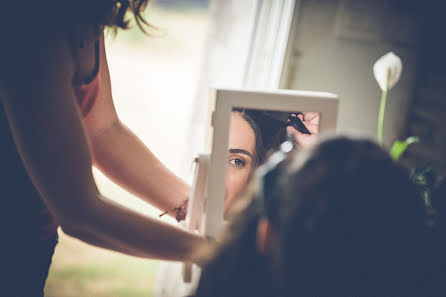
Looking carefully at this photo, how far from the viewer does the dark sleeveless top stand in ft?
2.01

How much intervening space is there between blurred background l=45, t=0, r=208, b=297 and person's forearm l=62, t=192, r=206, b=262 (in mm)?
438

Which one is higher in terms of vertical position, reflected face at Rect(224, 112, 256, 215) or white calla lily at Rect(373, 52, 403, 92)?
white calla lily at Rect(373, 52, 403, 92)

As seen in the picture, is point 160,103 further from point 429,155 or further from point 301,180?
point 301,180

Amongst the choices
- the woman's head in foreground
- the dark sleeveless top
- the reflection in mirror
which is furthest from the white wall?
the woman's head in foreground

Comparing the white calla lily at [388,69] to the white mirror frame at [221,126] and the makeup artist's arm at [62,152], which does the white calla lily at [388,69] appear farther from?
the makeup artist's arm at [62,152]

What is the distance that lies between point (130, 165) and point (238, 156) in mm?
242

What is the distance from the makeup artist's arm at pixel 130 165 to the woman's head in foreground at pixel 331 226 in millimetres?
382

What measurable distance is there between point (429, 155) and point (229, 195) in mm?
1472

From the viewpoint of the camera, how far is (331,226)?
1.29ft

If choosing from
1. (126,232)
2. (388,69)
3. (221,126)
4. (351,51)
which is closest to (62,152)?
(126,232)

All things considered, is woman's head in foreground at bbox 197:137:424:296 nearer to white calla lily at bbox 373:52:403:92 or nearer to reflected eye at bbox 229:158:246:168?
reflected eye at bbox 229:158:246:168

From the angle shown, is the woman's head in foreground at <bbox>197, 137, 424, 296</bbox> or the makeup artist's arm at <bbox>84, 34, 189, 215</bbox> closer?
the woman's head in foreground at <bbox>197, 137, 424, 296</bbox>

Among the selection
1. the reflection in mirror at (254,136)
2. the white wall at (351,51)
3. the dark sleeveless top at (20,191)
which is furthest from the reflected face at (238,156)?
the white wall at (351,51)

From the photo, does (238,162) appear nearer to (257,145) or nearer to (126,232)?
(257,145)
